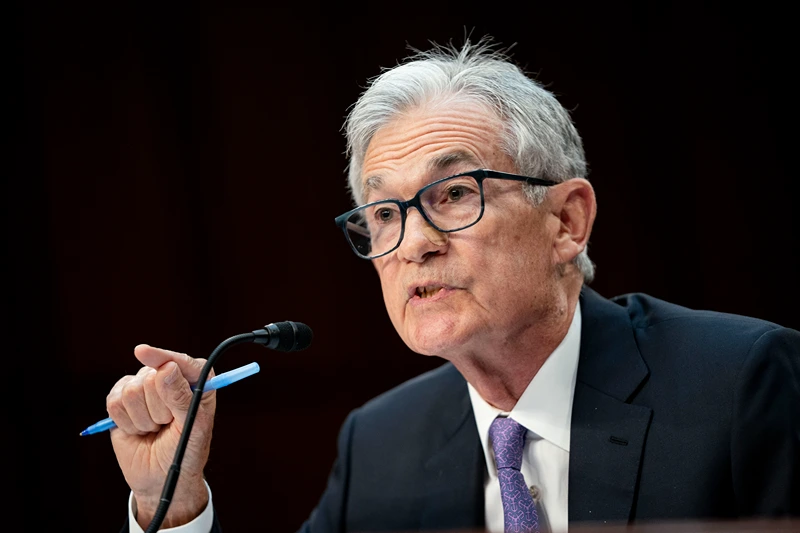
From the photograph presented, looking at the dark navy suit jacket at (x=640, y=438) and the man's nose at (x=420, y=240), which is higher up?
the man's nose at (x=420, y=240)

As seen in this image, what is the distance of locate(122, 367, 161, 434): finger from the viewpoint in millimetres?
1639

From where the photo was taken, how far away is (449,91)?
1.91 meters

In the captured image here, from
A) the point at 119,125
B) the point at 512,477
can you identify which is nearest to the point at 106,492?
the point at 119,125

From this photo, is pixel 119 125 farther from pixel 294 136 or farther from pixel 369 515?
pixel 369 515

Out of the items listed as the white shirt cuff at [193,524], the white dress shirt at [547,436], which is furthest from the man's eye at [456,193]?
the white shirt cuff at [193,524]

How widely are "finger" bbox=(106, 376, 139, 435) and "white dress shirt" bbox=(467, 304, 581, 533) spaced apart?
2.61ft

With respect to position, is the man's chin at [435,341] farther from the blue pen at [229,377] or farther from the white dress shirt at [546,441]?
the blue pen at [229,377]

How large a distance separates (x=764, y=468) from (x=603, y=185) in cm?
166

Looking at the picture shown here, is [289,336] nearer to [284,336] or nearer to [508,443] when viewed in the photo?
[284,336]

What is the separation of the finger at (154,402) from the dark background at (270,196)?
1353 mm

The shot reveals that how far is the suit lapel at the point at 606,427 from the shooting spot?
1.71 meters

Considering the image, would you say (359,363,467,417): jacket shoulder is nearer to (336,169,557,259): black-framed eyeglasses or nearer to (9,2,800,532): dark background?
(336,169,557,259): black-framed eyeglasses

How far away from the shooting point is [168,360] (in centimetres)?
159

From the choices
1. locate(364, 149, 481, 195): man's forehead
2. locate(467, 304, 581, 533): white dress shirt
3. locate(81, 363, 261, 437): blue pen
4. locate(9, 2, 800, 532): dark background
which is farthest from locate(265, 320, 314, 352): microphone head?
locate(9, 2, 800, 532): dark background
